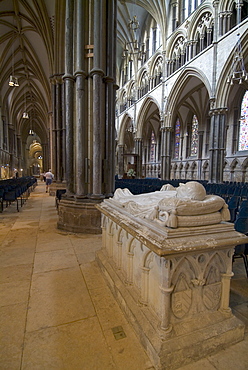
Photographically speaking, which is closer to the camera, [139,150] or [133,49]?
[133,49]

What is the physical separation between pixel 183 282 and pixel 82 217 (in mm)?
3051

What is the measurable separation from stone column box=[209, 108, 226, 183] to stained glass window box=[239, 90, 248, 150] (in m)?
4.16

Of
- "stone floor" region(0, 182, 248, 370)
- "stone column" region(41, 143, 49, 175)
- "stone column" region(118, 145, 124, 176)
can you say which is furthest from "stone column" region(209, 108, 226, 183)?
"stone column" region(41, 143, 49, 175)

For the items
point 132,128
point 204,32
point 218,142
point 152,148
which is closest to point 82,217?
point 218,142

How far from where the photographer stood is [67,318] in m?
1.71

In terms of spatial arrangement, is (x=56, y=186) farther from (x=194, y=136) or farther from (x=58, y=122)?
(x=194, y=136)

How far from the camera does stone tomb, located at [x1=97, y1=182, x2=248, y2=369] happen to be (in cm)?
132

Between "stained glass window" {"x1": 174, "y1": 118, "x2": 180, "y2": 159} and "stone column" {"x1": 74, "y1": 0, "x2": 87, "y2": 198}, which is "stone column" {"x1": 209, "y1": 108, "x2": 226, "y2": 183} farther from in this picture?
"stone column" {"x1": 74, "y1": 0, "x2": 87, "y2": 198}

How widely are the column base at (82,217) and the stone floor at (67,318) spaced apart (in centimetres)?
101

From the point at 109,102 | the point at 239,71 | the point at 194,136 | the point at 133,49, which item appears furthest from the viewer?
the point at 194,136

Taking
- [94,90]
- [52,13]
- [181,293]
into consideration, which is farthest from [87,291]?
[52,13]

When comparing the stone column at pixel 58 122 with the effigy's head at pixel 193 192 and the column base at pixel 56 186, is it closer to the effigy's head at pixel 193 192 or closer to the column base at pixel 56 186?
the column base at pixel 56 186

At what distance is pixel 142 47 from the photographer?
20812 millimetres

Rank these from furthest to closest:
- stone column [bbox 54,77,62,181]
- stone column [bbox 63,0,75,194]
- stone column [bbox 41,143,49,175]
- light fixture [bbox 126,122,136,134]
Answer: stone column [bbox 41,143,49,175] < light fixture [bbox 126,122,136,134] < stone column [bbox 54,77,62,181] < stone column [bbox 63,0,75,194]
